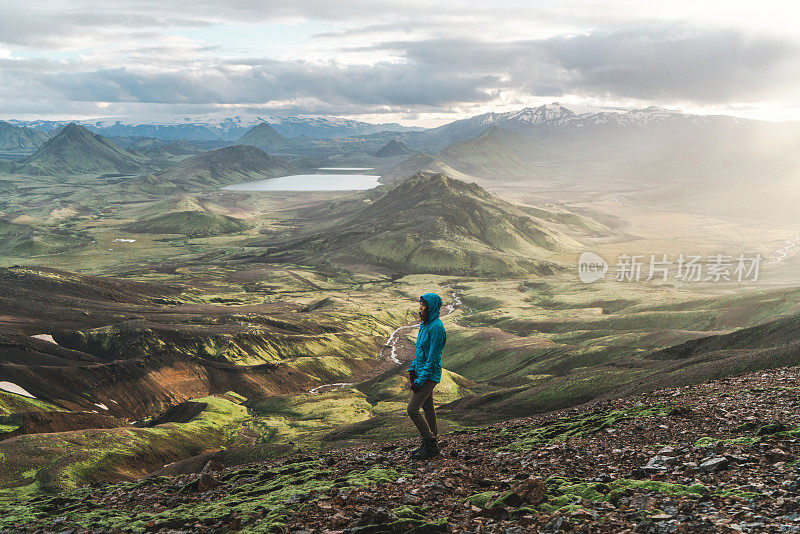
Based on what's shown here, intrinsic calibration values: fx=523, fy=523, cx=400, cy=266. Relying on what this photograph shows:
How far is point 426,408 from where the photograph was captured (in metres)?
24.3

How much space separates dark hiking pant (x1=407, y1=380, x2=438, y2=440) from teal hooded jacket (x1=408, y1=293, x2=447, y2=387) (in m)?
0.35

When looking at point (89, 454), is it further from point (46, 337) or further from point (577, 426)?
point (46, 337)

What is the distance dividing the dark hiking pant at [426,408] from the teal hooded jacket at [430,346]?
35 centimetres

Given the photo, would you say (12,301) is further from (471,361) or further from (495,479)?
(495,479)

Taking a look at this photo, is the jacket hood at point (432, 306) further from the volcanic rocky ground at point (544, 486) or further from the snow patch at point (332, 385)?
the snow patch at point (332, 385)

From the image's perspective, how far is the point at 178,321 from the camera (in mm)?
177500

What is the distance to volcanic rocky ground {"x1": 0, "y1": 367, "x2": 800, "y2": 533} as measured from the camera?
47.7 feet

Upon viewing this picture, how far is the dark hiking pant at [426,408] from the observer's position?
23.1 metres

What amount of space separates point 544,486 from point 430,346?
751 centimetres

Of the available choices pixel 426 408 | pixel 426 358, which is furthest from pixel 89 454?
pixel 426 358

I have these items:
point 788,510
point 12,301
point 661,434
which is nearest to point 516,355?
point 661,434

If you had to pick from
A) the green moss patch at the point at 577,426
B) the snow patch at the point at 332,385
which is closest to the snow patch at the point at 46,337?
the snow patch at the point at 332,385

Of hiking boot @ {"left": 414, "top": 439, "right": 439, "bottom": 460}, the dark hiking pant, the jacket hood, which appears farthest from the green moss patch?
the jacket hood

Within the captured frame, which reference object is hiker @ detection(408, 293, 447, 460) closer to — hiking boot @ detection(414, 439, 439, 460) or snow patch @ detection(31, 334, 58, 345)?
hiking boot @ detection(414, 439, 439, 460)
